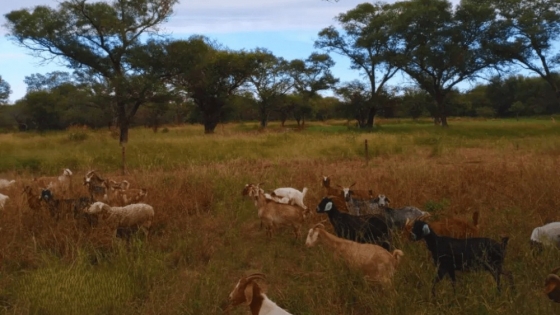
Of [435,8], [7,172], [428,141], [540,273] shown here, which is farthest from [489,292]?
[435,8]

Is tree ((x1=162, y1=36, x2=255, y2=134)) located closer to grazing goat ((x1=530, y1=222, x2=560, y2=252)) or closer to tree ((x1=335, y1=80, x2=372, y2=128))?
tree ((x1=335, y1=80, x2=372, y2=128))

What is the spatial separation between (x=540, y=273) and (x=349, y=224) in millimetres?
2195

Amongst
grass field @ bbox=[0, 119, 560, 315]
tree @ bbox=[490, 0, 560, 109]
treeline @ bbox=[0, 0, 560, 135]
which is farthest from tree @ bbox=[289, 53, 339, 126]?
grass field @ bbox=[0, 119, 560, 315]

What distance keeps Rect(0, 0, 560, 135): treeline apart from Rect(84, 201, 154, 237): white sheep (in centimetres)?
1666

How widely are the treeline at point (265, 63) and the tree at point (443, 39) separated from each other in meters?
0.07

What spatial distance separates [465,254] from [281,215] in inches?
110

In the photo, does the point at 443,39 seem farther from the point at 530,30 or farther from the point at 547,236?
the point at 547,236

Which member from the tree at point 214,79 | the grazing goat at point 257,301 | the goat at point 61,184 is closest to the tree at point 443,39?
the tree at point 214,79

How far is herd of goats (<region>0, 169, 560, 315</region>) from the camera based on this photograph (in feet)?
15.1

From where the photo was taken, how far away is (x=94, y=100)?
25938 millimetres

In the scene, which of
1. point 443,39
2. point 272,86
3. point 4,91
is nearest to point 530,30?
point 443,39

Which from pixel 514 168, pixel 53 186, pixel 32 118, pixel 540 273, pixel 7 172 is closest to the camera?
pixel 540 273

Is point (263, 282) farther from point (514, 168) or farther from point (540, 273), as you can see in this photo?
point (514, 168)

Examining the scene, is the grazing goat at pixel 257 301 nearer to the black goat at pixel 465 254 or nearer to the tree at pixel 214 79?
the black goat at pixel 465 254
